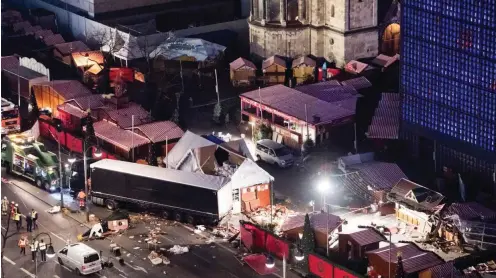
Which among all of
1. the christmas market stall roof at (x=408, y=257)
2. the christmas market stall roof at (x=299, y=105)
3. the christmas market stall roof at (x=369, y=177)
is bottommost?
the christmas market stall roof at (x=369, y=177)

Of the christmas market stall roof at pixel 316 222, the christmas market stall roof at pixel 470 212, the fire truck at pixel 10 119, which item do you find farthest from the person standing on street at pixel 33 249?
the christmas market stall roof at pixel 470 212

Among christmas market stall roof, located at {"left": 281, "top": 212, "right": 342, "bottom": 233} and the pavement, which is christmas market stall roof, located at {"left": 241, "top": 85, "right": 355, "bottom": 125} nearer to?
christmas market stall roof, located at {"left": 281, "top": 212, "right": 342, "bottom": 233}

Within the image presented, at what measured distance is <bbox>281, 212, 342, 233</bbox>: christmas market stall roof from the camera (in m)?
80.1

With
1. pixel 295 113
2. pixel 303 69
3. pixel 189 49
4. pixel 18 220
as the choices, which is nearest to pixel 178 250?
pixel 18 220

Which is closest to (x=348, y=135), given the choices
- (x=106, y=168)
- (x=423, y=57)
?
(x=423, y=57)

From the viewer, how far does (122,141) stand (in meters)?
101

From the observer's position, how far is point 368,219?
8650 centimetres

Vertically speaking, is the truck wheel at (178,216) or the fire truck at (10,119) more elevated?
the fire truck at (10,119)

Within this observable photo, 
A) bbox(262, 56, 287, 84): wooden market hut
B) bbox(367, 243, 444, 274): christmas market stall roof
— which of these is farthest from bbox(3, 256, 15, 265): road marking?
bbox(262, 56, 287, 84): wooden market hut

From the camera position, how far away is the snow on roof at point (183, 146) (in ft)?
309

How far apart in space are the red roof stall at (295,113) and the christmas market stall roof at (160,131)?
9882 mm

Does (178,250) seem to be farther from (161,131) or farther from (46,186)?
(161,131)

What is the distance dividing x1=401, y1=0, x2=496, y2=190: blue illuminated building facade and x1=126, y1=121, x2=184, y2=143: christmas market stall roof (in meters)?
20.8

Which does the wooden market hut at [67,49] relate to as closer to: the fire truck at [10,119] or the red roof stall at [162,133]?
the fire truck at [10,119]
